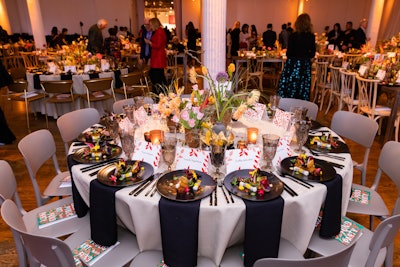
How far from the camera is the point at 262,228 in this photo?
137 centimetres

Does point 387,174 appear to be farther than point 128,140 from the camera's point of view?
Yes

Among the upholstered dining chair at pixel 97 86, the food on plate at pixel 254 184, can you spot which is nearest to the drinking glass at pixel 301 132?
the food on plate at pixel 254 184

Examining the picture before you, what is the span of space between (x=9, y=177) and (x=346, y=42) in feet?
32.9

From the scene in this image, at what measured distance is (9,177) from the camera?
5.66 ft

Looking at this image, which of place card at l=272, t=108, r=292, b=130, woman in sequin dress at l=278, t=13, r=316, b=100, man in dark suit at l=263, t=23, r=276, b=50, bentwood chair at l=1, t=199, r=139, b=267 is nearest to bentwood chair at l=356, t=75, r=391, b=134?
woman in sequin dress at l=278, t=13, r=316, b=100

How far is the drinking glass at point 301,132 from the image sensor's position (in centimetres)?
179

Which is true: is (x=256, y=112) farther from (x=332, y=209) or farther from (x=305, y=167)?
(x=332, y=209)

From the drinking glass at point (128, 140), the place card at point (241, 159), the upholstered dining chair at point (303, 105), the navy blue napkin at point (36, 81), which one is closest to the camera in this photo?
the place card at point (241, 159)

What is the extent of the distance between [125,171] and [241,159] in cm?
62

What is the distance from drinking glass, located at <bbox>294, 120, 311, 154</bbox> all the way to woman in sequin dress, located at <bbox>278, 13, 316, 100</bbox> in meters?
3.13

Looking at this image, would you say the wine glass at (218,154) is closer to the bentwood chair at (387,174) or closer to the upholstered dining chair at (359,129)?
the bentwood chair at (387,174)

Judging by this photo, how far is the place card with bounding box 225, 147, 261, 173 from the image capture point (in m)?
1.62

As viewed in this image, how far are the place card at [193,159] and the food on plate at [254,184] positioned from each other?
0.21m

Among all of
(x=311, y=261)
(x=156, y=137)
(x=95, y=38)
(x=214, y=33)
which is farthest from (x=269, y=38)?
(x=311, y=261)
